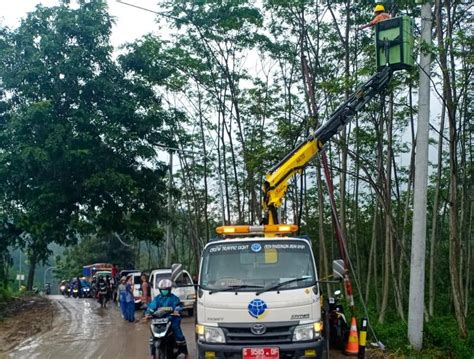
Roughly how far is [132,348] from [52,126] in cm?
1148

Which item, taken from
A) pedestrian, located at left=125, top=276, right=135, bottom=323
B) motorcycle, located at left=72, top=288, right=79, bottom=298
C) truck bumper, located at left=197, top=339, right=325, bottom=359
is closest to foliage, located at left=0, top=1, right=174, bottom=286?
pedestrian, located at left=125, top=276, right=135, bottom=323

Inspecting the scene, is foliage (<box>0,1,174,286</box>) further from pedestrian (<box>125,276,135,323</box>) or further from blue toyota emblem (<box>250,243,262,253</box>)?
blue toyota emblem (<box>250,243,262,253</box>)

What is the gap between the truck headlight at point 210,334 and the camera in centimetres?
782

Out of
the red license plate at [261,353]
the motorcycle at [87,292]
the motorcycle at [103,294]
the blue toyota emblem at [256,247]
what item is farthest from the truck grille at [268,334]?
the motorcycle at [87,292]

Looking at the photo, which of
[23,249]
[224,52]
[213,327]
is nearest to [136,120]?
[224,52]

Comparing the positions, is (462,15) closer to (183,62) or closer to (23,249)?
(183,62)

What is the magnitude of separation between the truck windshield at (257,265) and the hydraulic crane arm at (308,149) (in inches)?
107

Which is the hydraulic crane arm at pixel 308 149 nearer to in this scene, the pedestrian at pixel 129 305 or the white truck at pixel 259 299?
the white truck at pixel 259 299

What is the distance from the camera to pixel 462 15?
44.5ft

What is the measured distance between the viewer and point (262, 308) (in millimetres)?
7742

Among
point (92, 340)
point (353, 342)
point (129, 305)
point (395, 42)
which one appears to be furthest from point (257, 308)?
point (129, 305)

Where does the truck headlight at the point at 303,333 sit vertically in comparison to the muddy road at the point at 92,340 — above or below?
above

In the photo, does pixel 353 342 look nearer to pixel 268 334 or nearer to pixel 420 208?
pixel 420 208

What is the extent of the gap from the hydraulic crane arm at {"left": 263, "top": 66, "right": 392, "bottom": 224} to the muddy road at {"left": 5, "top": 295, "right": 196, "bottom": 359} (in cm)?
333
